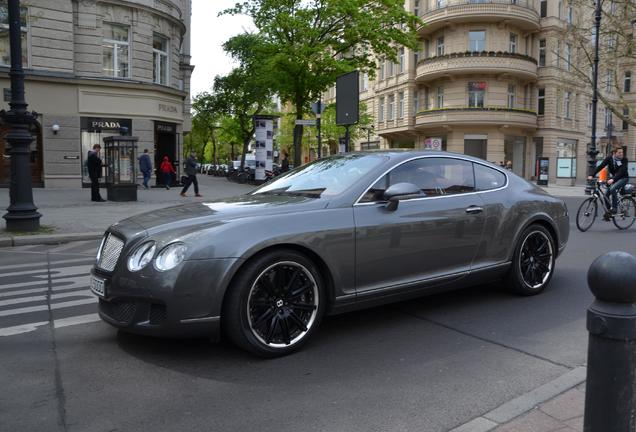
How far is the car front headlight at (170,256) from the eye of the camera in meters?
3.64

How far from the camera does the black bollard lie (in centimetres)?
208

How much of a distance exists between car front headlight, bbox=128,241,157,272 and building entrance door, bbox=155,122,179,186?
75.7 ft

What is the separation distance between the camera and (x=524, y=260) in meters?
5.69

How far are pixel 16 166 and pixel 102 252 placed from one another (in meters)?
7.48

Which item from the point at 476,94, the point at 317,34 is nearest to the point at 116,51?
the point at 317,34

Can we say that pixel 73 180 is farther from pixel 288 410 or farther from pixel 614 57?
pixel 614 57

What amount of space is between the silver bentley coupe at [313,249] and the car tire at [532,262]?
19 mm

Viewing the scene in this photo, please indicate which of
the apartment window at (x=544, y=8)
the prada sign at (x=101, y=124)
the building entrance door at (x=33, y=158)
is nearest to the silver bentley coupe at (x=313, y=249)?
the prada sign at (x=101, y=124)

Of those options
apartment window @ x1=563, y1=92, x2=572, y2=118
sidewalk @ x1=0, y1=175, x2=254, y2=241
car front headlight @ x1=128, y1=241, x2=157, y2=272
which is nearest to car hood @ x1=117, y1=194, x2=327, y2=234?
car front headlight @ x1=128, y1=241, x2=157, y2=272

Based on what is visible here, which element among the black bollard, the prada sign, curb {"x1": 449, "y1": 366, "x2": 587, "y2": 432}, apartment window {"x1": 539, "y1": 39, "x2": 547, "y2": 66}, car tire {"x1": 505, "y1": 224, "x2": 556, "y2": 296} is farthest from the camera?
apartment window {"x1": 539, "y1": 39, "x2": 547, "y2": 66}

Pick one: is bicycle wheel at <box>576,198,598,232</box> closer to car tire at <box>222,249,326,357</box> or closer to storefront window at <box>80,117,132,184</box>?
car tire at <box>222,249,326,357</box>

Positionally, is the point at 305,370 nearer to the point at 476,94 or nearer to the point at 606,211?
the point at 606,211

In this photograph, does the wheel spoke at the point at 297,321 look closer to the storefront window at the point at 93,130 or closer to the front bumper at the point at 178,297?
the front bumper at the point at 178,297

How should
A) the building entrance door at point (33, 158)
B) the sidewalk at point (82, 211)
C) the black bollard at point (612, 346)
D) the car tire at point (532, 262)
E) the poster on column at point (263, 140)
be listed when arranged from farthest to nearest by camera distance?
the poster on column at point (263, 140) → the building entrance door at point (33, 158) → the sidewalk at point (82, 211) → the car tire at point (532, 262) → the black bollard at point (612, 346)
